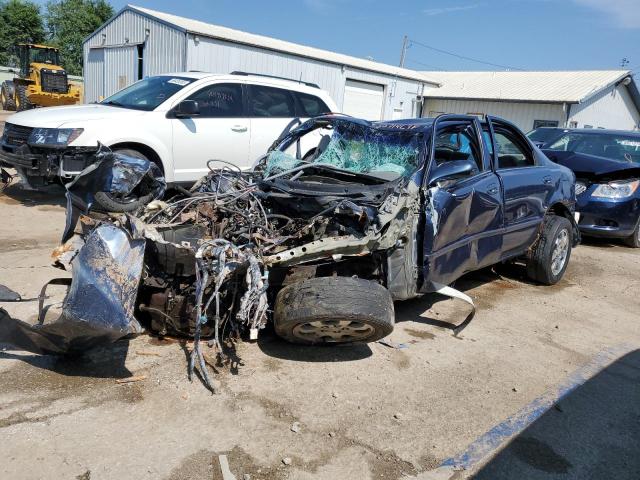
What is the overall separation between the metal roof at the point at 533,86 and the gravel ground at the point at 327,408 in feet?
77.0

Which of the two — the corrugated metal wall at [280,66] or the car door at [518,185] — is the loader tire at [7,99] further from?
the car door at [518,185]

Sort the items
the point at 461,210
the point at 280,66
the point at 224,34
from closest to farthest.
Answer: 1. the point at 461,210
2. the point at 224,34
3. the point at 280,66

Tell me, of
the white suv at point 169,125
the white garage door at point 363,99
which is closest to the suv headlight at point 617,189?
the white suv at point 169,125

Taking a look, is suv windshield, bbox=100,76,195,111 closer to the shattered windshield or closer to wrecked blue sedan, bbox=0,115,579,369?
the shattered windshield

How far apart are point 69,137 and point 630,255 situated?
7.89 metres

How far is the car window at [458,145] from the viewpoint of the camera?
15.5 ft

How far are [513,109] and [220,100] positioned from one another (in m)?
22.2

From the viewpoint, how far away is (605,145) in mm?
8977

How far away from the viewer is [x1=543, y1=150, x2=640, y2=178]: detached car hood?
778cm

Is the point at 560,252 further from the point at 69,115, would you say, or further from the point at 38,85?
the point at 38,85

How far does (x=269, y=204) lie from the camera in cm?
410

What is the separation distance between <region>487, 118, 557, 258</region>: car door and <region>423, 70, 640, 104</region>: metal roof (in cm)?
2129

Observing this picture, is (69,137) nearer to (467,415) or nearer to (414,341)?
(414,341)

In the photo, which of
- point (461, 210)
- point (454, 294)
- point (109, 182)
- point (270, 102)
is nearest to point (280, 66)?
point (270, 102)
